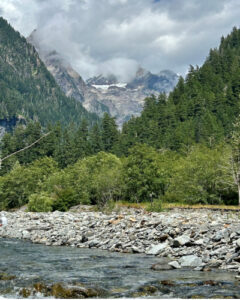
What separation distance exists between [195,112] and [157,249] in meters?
121

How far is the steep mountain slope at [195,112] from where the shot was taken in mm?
117938

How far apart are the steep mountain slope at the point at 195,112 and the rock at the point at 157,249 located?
297 feet

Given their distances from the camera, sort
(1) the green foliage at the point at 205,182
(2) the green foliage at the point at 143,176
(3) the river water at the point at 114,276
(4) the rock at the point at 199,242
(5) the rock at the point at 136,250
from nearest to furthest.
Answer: (3) the river water at the point at 114,276
(4) the rock at the point at 199,242
(5) the rock at the point at 136,250
(1) the green foliage at the point at 205,182
(2) the green foliage at the point at 143,176

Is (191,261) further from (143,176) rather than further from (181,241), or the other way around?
(143,176)

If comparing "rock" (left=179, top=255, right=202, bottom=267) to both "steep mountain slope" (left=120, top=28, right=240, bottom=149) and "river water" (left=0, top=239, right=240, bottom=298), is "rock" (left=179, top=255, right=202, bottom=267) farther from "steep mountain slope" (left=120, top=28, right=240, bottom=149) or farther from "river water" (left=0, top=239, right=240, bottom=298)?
"steep mountain slope" (left=120, top=28, right=240, bottom=149)

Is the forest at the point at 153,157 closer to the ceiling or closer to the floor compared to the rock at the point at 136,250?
closer to the ceiling

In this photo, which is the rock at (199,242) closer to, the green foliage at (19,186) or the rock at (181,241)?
the rock at (181,241)

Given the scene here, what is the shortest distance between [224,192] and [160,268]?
47.5 m

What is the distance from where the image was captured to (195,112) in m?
138

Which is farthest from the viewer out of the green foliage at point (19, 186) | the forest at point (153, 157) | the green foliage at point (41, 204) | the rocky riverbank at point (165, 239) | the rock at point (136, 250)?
the green foliage at point (19, 186)

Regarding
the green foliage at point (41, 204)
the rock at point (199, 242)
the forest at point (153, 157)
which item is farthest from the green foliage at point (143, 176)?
the rock at point (199, 242)

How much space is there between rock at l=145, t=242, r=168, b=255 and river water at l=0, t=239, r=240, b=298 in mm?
773

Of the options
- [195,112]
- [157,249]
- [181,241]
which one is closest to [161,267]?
[181,241]

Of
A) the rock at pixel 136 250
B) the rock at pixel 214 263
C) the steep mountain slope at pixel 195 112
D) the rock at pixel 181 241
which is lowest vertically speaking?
the rock at pixel 136 250
